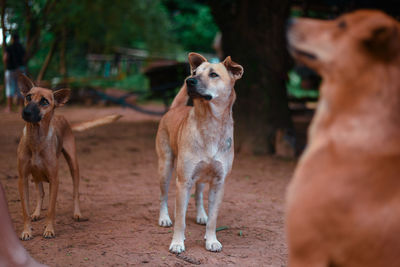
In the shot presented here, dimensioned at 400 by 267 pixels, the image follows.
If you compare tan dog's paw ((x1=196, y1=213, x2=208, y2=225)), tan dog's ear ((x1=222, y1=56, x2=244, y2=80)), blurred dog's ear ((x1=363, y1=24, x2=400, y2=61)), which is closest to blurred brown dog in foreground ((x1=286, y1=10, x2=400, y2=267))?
blurred dog's ear ((x1=363, y1=24, x2=400, y2=61))

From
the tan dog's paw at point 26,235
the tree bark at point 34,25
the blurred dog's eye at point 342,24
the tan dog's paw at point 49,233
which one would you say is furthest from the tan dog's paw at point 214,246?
the tree bark at point 34,25

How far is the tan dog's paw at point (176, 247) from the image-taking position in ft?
13.4

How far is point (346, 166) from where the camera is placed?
6.17 feet

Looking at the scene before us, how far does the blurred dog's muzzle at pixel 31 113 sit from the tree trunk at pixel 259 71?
Answer: 18.7ft

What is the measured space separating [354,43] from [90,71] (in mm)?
29367

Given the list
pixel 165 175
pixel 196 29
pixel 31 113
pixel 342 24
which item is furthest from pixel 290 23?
pixel 196 29

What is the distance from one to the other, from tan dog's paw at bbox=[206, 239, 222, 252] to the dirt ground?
0.20ft

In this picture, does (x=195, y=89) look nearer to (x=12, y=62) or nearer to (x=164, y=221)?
(x=164, y=221)

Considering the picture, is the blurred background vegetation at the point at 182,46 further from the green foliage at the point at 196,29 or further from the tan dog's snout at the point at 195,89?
the tan dog's snout at the point at 195,89

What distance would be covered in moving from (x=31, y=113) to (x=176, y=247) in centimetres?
192

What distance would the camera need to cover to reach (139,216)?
5137mm

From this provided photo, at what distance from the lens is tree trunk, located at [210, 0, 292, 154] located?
29.6ft

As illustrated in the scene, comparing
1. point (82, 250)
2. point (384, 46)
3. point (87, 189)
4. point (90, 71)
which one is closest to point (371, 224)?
point (384, 46)

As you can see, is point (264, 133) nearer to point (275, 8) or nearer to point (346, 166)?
point (275, 8)
